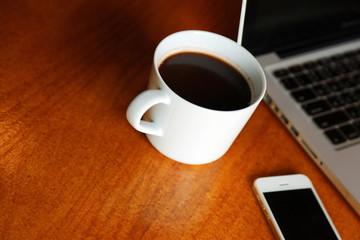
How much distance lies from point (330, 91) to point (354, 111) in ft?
0.16

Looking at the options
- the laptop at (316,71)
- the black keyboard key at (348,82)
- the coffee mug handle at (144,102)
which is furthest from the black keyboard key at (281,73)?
the coffee mug handle at (144,102)

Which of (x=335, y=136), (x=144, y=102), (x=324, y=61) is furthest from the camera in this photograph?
(x=324, y=61)

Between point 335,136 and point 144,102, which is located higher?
point 144,102

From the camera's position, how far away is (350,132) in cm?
56

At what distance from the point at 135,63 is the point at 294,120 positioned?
0.83ft

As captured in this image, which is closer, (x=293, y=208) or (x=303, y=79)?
(x=293, y=208)

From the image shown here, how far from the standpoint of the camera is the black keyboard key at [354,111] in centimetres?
59

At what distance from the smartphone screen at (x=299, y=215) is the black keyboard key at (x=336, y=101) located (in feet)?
0.57

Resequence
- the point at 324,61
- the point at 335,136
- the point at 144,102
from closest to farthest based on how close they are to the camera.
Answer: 1. the point at 144,102
2. the point at 335,136
3. the point at 324,61

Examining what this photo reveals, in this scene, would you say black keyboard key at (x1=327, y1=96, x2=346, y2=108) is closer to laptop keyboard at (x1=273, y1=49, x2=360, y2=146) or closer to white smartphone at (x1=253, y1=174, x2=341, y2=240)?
laptop keyboard at (x1=273, y1=49, x2=360, y2=146)

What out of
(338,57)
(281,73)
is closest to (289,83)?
(281,73)

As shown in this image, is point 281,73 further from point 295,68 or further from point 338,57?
point 338,57

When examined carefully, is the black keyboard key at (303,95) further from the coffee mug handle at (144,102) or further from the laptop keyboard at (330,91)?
the coffee mug handle at (144,102)

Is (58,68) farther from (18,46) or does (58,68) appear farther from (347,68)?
(347,68)
